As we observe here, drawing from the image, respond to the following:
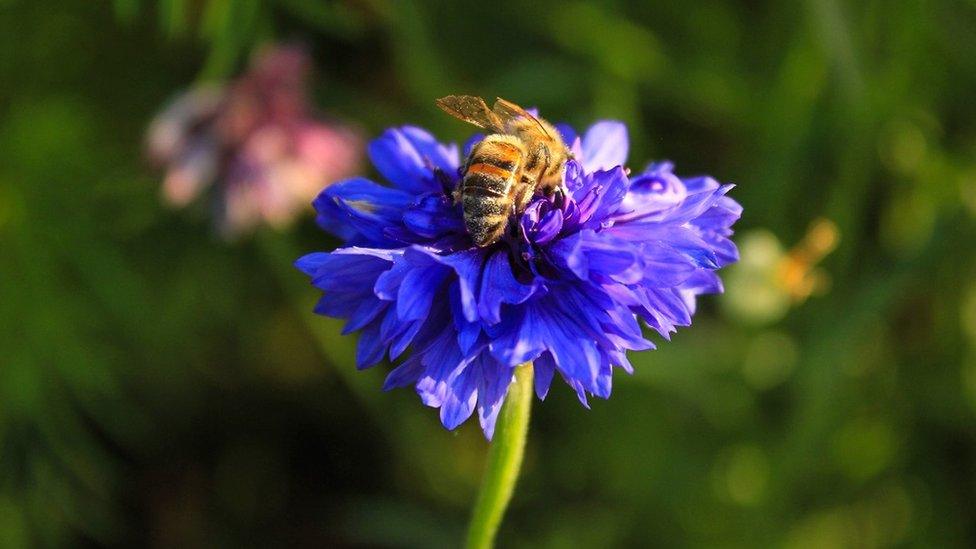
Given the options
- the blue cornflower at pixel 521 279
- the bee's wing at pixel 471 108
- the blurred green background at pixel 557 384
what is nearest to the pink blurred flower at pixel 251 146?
the blurred green background at pixel 557 384

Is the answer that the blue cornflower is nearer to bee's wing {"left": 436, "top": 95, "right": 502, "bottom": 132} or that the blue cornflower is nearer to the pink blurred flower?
bee's wing {"left": 436, "top": 95, "right": 502, "bottom": 132}

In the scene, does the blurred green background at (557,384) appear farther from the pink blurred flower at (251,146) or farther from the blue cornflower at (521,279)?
the blue cornflower at (521,279)

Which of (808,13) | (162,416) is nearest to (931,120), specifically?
(808,13)

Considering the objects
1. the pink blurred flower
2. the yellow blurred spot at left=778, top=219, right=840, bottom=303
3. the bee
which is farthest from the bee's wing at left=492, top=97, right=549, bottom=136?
the pink blurred flower

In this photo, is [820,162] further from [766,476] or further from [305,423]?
[305,423]

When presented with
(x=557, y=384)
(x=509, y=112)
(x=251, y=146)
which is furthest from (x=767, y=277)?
(x=251, y=146)
